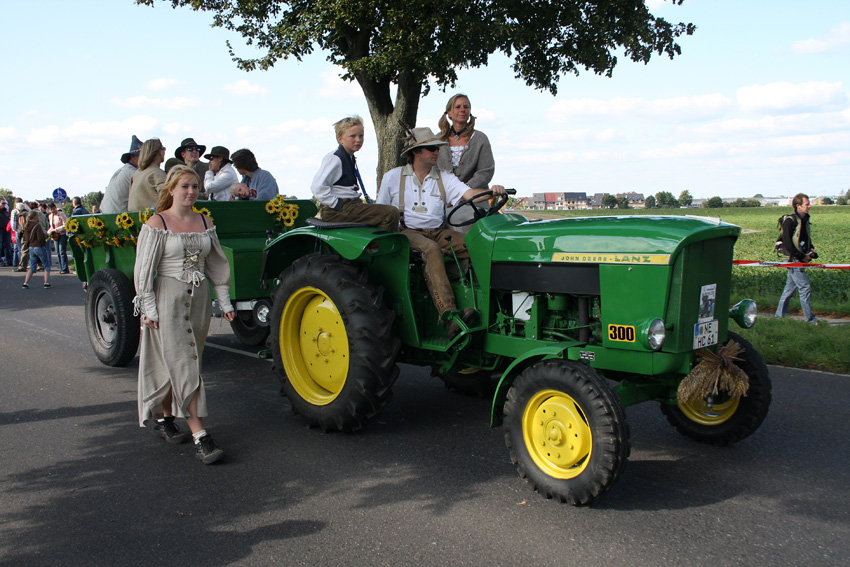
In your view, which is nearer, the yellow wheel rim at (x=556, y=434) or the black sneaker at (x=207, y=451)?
the yellow wheel rim at (x=556, y=434)

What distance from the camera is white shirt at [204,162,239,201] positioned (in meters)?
7.98

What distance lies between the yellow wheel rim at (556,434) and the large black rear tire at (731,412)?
1.08 m

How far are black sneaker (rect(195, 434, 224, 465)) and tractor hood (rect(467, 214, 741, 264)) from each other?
2.11m

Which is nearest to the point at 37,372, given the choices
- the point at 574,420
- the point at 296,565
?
the point at 296,565

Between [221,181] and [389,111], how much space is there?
7851mm

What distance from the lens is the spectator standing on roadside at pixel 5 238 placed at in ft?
65.7

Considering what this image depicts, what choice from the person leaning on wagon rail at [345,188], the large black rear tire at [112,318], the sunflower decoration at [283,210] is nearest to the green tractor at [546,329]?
the person leaning on wagon rail at [345,188]

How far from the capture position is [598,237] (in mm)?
4098

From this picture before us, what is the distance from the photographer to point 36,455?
4793 millimetres

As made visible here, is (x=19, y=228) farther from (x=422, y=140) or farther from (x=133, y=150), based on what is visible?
(x=422, y=140)

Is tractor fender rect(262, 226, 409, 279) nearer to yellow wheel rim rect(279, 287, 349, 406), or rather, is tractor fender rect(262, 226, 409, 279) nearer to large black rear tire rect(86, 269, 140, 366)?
yellow wheel rim rect(279, 287, 349, 406)

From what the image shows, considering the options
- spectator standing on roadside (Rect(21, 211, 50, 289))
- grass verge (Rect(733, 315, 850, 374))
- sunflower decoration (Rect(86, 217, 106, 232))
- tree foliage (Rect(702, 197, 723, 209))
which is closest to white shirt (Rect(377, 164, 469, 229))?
sunflower decoration (Rect(86, 217, 106, 232))

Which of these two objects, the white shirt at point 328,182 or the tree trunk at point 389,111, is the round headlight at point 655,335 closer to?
the white shirt at point 328,182

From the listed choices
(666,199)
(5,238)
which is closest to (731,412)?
(5,238)
